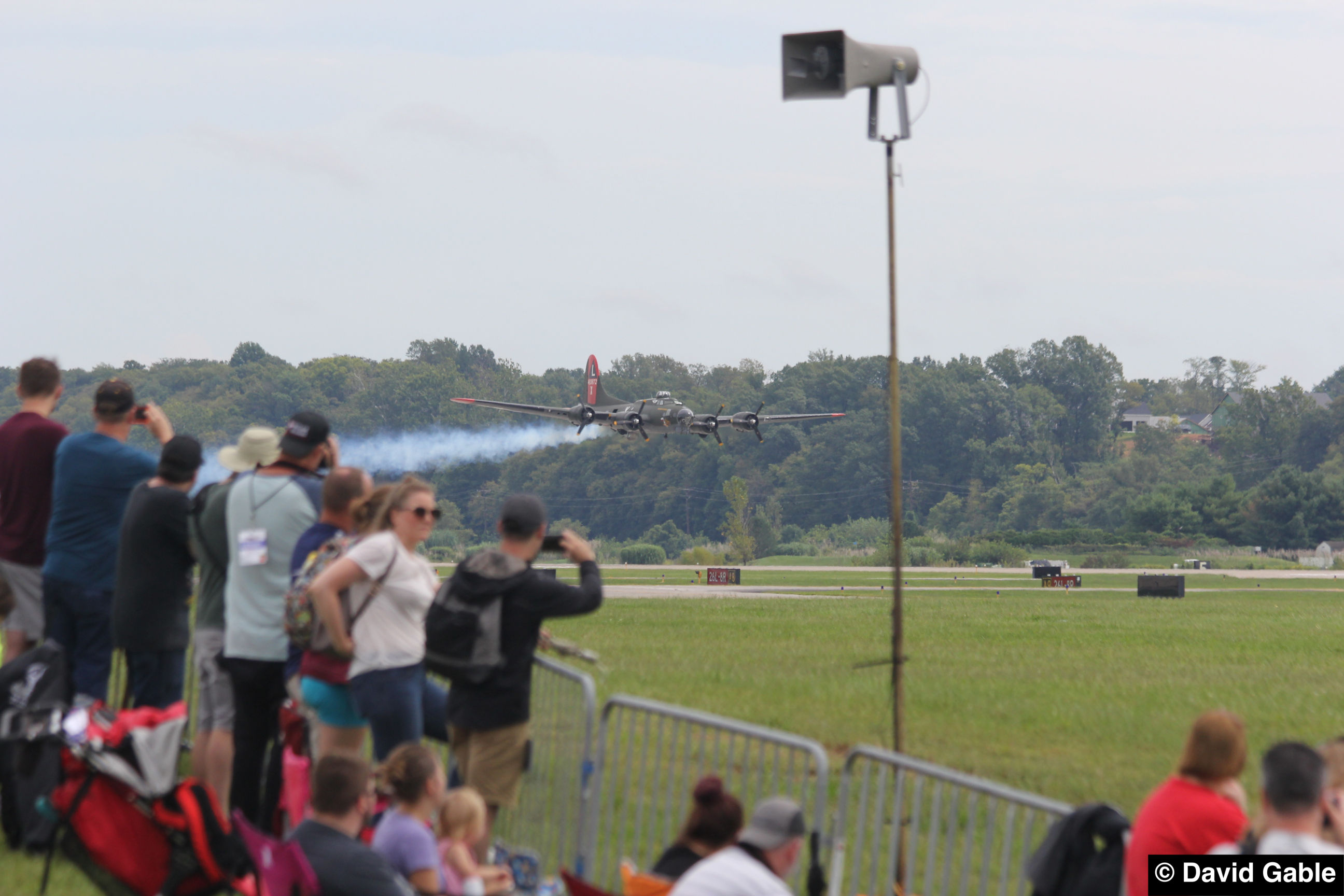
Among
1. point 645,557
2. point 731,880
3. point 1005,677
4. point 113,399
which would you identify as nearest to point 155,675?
point 113,399

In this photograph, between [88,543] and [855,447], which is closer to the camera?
[88,543]

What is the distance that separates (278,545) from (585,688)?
5.88 ft

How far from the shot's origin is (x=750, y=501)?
123m

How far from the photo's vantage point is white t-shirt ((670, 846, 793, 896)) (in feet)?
13.7

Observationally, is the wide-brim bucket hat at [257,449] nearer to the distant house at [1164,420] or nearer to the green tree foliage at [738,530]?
the green tree foliage at [738,530]

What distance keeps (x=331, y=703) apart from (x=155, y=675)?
5.02ft

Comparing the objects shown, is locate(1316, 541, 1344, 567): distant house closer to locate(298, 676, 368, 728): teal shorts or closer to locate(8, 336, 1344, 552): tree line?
locate(8, 336, 1344, 552): tree line

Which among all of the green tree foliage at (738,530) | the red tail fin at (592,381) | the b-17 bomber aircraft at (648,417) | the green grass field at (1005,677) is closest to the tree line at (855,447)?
the green tree foliage at (738,530)

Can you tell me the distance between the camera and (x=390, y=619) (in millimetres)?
5961

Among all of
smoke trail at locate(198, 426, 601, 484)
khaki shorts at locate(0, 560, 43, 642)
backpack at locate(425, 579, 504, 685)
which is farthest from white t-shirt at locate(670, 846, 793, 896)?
smoke trail at locate(198, 426, 601, 484)

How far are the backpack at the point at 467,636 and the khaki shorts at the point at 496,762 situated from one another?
266 mm

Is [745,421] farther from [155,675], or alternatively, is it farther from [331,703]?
[331,703]

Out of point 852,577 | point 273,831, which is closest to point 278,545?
point 273,831

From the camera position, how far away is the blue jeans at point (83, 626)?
7.53 m
